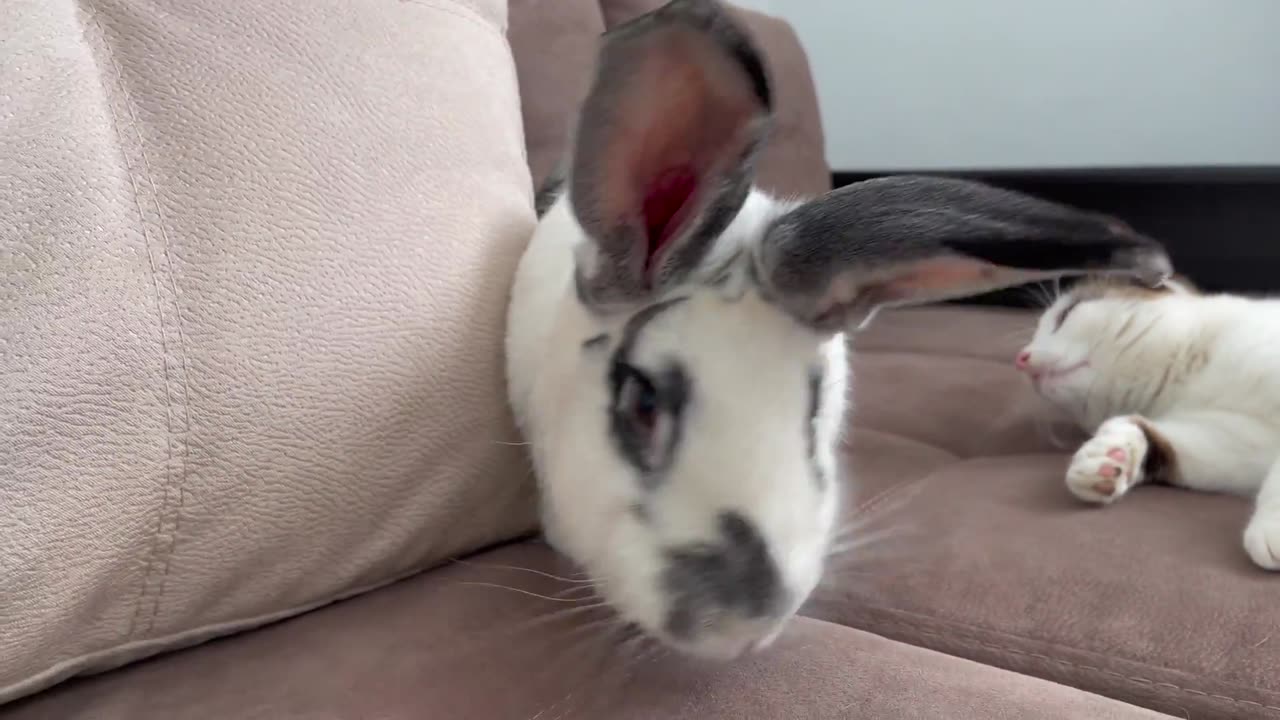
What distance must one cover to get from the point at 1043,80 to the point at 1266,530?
71.4 inches

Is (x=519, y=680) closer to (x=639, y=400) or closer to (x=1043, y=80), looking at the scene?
(x=639, y=400)

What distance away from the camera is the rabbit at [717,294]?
0.54m

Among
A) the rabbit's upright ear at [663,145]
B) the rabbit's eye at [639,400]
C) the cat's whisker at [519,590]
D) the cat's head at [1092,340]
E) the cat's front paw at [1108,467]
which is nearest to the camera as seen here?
the rabbit's upright ear at [663,145]

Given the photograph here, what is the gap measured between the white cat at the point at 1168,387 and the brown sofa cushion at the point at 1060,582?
3cm

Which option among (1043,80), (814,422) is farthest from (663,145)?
(1043,80)

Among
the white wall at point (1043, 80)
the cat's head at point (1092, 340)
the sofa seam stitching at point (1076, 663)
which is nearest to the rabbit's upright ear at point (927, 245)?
the sofa seam stitching at point (1076, 663)

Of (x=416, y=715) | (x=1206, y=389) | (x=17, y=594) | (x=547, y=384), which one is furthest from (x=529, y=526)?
(x=1206, y=389)

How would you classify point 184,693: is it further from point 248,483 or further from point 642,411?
point 642,411

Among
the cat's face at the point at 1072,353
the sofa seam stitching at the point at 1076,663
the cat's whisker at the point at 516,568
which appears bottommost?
the cat's face at the point at 1072,353

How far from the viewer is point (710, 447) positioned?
0.58 metres

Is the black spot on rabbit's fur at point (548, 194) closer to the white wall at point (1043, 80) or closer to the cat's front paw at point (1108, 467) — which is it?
the cat's front paw at point (1108, 467)

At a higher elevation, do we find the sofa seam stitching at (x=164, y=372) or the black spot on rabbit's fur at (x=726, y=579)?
the sofa seam stitching at (x=164, y=372)

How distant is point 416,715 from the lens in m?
0.58

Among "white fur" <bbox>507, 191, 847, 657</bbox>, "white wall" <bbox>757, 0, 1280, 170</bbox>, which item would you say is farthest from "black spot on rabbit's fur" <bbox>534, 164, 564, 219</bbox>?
"white wall" <bbox>757, 0, 1280, 170</bbox>
